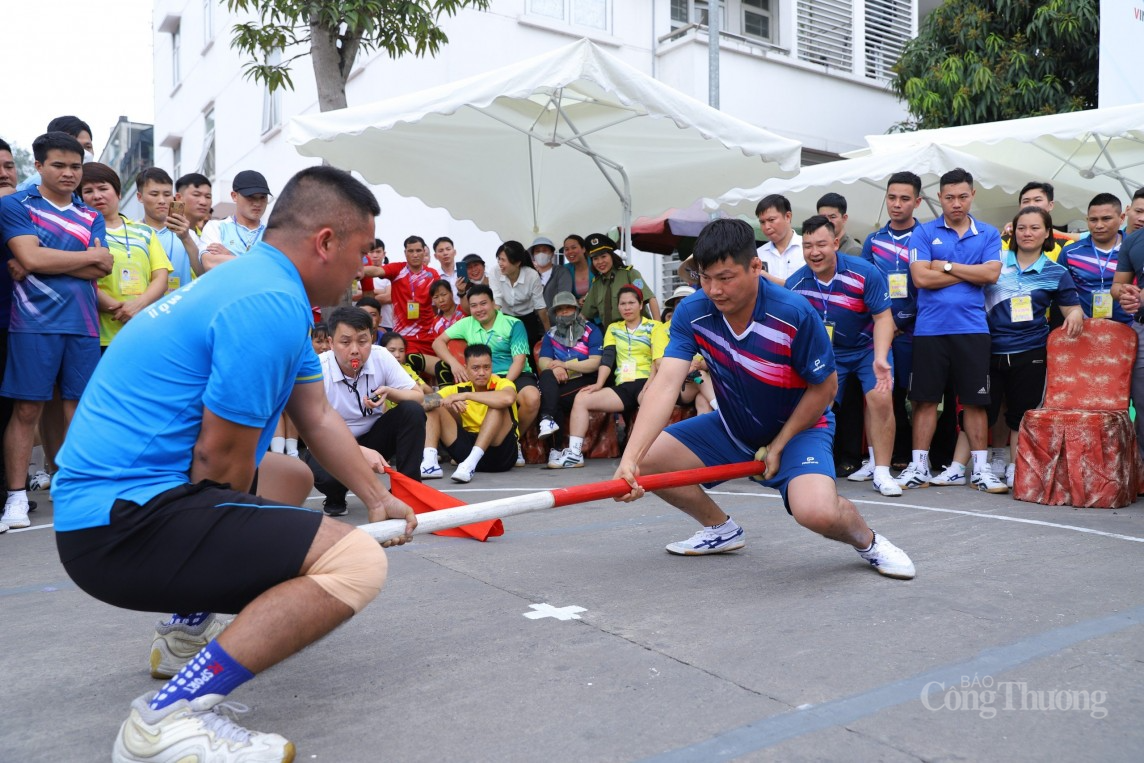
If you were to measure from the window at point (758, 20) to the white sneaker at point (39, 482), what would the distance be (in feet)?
44.7

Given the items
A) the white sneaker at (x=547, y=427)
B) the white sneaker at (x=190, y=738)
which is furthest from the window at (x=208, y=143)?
the white sneaker at (x=190, y=738)

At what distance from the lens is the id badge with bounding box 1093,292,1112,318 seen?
6.36 meters

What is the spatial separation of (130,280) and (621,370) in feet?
14.0

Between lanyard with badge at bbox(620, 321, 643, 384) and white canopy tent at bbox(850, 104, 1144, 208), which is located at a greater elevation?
white canopy tent at bbox(850, 104, 1144, 208)

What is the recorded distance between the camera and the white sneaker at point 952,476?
22.5ft

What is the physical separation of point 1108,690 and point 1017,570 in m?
1.50

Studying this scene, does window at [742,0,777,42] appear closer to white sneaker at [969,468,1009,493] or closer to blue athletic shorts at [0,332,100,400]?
white sneaker at [969,468,1009,493]

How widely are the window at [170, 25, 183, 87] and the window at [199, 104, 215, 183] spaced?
10.6 feet

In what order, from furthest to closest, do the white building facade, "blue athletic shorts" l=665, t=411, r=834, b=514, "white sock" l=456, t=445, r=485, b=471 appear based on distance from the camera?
1. the white building facade
2. "white sock" l=456, t=445, r=485, b=471
3. "blue athletic shorts" l=665, t=411, r=834, b=514

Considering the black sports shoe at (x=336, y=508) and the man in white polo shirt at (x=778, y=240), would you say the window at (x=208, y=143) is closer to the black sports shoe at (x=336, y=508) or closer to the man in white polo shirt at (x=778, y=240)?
the man in white polo shirt at (x=778, y=240)

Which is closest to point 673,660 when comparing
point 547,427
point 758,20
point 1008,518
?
point 1008,518

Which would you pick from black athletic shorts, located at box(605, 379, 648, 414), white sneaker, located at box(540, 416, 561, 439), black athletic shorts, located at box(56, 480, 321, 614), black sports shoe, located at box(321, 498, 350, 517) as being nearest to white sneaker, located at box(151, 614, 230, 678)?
black athletic shorts, located at box(56, 480, 321, 614)

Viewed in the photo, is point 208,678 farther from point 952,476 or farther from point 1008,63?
point 1008,63

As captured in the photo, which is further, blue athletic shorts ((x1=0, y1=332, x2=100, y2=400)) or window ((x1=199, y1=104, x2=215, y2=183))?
window ((x1=199, y1=104, x2=215, y2=183))
